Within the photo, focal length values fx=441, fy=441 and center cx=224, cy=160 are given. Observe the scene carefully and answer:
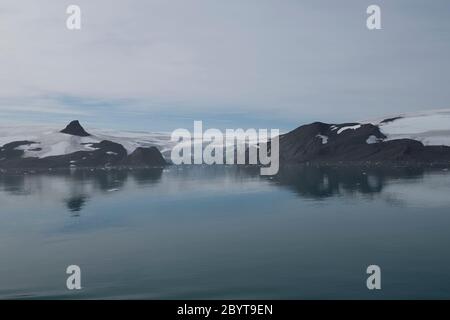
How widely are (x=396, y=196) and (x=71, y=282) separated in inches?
2393

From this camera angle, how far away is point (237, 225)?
4934 centimetres

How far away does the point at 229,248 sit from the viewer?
37.4 metres

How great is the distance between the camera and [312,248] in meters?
36.8

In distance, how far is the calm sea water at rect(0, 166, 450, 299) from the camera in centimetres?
2698

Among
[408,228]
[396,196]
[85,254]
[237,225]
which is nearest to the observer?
[85,254]

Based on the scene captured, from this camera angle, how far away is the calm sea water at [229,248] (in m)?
27.0

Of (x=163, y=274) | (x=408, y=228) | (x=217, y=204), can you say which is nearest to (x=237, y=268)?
(x=163, y=274)

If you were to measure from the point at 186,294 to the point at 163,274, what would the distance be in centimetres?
423
